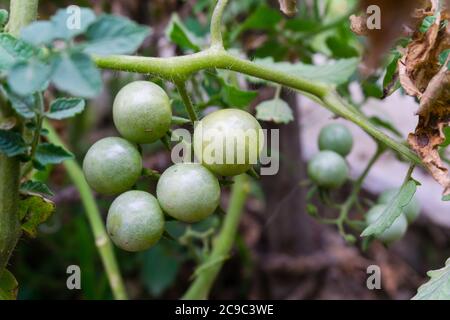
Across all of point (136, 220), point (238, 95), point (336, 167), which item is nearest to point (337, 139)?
point (336, 167)

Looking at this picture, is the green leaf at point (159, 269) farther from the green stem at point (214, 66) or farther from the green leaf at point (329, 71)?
the green stem at point (214, 66)

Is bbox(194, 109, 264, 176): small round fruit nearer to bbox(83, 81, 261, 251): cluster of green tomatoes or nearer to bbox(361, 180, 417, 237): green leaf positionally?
bbox(83, 81, 261, 251): cluster of green tomatoes

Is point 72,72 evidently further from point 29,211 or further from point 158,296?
point 158,296

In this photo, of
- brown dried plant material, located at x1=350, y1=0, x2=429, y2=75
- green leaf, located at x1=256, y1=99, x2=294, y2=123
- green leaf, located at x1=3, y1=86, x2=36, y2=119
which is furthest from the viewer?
green leaf, located at x1=256, y1=99, x2=294, y2=123

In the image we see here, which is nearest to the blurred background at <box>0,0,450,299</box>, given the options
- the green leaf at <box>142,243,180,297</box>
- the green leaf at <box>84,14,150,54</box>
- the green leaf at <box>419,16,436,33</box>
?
the green leaf at <box>142,243,180,297</box>

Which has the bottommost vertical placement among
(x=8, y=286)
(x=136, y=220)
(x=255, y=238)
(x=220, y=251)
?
(x=255, y=238)

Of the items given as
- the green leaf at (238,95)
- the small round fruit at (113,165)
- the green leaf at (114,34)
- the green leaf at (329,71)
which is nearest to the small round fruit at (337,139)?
the green leaf at (329,71)

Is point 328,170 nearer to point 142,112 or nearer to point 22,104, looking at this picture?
point 142,112
